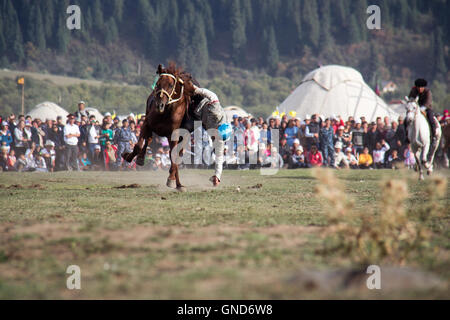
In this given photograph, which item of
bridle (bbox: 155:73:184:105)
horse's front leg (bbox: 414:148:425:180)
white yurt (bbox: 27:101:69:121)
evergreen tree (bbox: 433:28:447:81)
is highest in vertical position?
evergreen tree (bbox: 433:28:447:81)

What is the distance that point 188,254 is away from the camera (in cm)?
573

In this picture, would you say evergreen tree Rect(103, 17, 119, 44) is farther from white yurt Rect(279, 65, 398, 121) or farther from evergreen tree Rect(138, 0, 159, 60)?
white yurt Rect(279, 65, 398, 121)

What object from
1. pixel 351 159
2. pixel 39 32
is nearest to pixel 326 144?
pixel 351 159

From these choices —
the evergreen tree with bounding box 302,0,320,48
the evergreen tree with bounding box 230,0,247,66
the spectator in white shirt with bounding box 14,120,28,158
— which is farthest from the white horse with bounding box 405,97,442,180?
the evergreen tree with bounding box 302,0,320,48

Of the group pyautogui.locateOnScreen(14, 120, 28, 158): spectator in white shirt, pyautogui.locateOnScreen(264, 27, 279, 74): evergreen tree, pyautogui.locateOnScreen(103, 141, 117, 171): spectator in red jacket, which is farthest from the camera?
pyautogui.locateOnScreen(264, 27, 279, 74): evergreen tree

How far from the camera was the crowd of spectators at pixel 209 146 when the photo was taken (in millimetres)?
23484

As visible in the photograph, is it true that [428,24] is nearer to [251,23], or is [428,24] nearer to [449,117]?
[251,23]

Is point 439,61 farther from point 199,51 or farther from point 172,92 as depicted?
point 172,92

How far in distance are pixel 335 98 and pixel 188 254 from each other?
131ft

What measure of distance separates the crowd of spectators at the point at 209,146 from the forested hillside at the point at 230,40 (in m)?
80.1

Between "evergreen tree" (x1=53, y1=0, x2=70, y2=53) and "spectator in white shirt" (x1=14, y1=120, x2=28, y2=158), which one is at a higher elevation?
"evergreen tree" (x1=53, y1=0, x2=70, y2=53)

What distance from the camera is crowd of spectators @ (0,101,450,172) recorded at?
2348 cm

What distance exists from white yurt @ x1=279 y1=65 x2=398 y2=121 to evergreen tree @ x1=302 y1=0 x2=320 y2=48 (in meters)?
86.3
